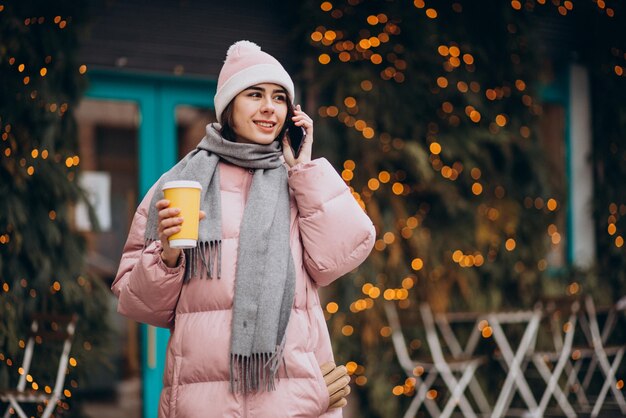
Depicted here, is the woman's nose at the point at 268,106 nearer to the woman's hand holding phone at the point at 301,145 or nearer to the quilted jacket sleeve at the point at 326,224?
the woman's hand holding phone at the point at 301,145

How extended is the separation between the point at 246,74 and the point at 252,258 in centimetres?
53

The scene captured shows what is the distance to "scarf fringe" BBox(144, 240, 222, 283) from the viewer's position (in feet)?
7.52

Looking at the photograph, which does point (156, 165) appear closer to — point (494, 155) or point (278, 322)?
point (494, 155)

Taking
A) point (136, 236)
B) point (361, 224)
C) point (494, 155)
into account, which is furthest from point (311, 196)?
point (494, 155)

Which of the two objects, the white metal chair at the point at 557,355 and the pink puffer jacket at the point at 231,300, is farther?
the white metal chair at the point at 557,355

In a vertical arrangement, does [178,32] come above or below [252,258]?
above

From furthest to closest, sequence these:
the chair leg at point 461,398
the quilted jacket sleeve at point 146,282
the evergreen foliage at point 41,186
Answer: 1. the chair leg at point 461,398
2. the evergreen foliage at point 41,186
3. the quilted jacket sleeve at point 146,282

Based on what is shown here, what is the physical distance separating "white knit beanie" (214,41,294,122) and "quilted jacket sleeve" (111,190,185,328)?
1.16ft

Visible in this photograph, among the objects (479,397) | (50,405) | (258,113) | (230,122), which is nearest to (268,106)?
(258,113)

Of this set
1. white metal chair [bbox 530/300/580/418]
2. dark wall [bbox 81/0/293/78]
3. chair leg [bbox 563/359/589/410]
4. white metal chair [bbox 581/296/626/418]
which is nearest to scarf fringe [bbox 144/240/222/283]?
dark wall [bbox 81/0/293/78]

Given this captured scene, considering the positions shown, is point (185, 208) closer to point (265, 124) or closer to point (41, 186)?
point (265, 124)

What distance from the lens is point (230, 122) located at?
8.34 ft

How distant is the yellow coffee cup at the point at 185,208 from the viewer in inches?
82.3

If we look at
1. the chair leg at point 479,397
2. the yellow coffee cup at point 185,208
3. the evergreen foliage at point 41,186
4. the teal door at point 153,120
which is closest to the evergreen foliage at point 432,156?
the chair leg at point 479,397
